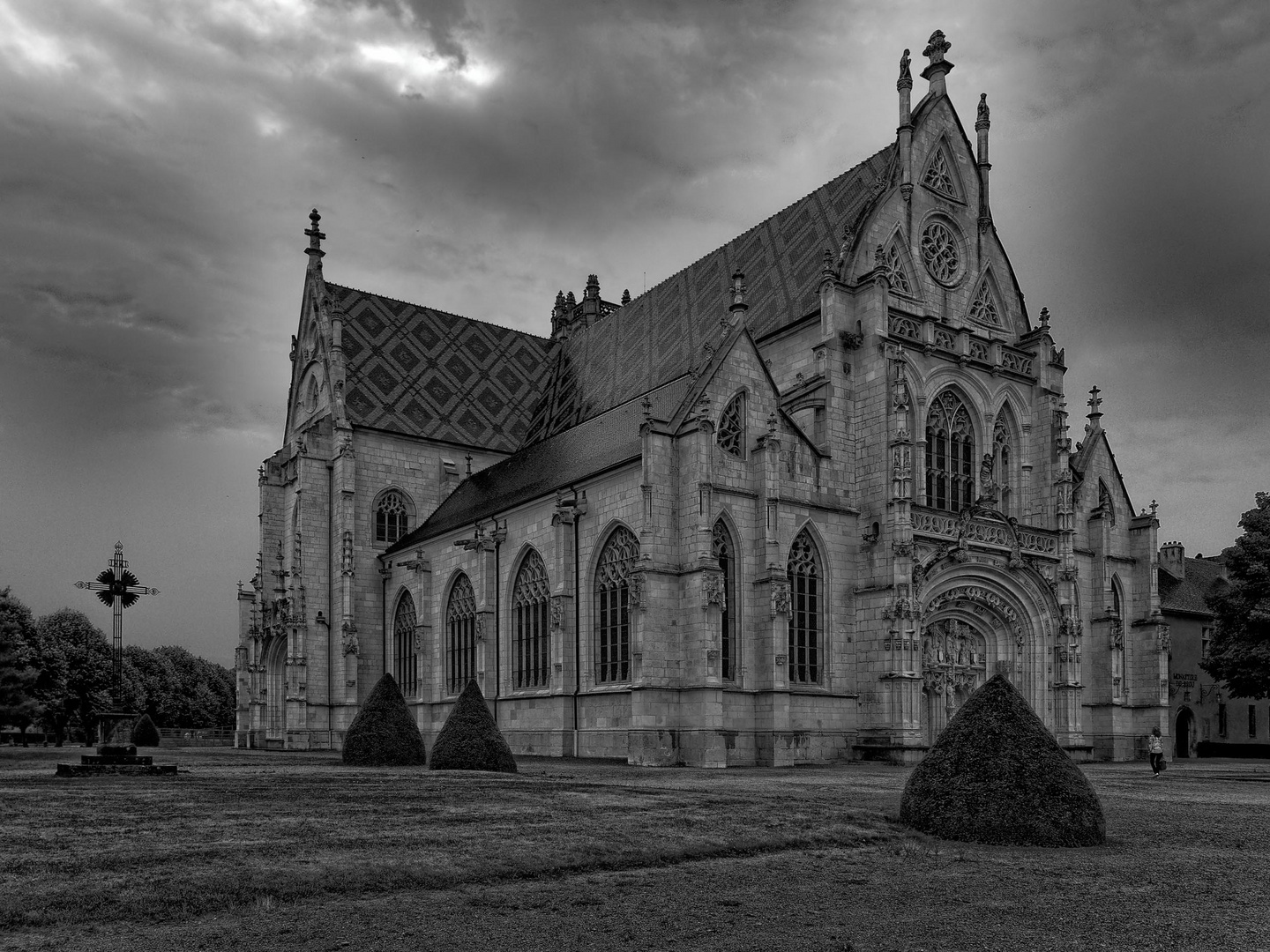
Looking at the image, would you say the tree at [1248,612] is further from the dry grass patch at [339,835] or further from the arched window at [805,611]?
the dry grass patch at [339,835]

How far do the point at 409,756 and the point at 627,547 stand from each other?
9280mm

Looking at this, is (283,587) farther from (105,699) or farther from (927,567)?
(105,699)

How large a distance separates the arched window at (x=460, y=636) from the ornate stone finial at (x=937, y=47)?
2542 centimetres

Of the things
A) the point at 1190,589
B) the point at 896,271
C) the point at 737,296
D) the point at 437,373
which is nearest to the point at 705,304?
the point at 896,271

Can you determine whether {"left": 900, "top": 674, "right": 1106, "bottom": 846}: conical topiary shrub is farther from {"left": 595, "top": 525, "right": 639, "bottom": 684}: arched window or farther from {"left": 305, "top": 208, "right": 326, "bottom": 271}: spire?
{"left": 305, "top": 208, "right": 326, "bottom": 271}: spire

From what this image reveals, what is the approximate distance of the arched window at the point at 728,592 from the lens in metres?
32.7

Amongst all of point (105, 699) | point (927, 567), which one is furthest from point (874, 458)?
point (105, 699)

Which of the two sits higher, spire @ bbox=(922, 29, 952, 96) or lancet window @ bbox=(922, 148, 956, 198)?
spire @ bbox=(922, 29, 952, 96)

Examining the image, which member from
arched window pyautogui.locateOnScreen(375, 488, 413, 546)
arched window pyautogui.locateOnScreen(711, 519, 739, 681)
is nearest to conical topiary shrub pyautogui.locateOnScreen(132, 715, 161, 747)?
arched window pyautogui.locateOnScreen(375, 488, 413, 546)

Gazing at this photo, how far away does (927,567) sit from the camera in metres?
34.7

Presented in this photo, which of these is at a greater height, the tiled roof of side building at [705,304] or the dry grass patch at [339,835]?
the tiled roof of side building at [705,304]

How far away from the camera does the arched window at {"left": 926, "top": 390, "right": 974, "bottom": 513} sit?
123ft

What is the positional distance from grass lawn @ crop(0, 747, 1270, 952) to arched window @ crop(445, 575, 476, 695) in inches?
956

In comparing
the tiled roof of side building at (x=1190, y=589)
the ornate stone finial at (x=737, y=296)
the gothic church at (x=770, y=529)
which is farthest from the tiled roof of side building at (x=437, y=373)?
the tiled roof of side building at (x=1190, y=589)
